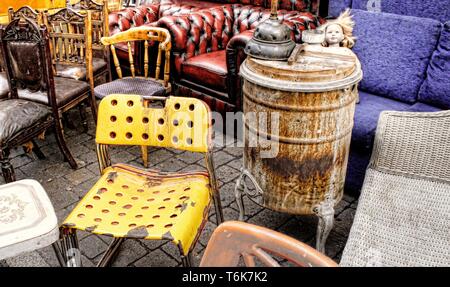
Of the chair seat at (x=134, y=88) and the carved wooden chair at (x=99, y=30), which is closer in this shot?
the chair seat at (x=134, y=88)

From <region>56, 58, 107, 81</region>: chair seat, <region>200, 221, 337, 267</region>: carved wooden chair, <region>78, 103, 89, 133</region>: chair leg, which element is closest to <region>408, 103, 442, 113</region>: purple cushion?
<region>200, 221, 337, 267</region>: carved wooden chair

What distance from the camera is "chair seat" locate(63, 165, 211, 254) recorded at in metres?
2.09

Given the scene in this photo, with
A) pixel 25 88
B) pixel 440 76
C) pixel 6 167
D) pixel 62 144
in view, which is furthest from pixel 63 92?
pixel 440 76

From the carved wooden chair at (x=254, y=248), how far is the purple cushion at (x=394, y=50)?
266 centimetres

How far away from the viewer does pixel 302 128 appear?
239 cm

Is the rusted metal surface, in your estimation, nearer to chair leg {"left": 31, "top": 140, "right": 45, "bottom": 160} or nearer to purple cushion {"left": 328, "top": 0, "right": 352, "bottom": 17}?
purple cushion {"left": 328, "top": 0, "right": 352, "bottom": 17}

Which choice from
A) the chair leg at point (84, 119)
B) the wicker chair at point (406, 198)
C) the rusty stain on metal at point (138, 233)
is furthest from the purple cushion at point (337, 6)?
the rusty stain on metal at point (138, 233)

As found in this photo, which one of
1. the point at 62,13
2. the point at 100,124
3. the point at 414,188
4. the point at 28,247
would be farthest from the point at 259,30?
the point at 62,13

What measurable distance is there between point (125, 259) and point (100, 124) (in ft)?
3.05

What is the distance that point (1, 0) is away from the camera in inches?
267

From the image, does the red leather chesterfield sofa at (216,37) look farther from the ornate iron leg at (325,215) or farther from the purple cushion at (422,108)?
the ornate iron leg at (325,215)

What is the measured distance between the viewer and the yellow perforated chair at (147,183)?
2.18 metres

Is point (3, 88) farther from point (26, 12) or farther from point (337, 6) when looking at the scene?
point (337, 6)

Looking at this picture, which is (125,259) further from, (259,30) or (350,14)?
(350,14)
